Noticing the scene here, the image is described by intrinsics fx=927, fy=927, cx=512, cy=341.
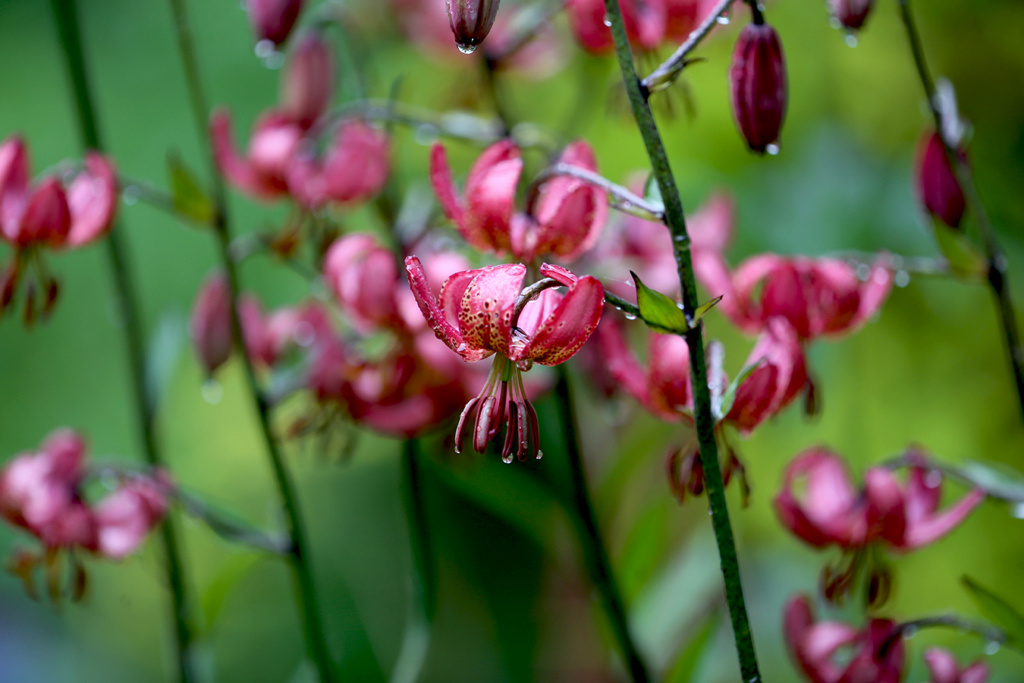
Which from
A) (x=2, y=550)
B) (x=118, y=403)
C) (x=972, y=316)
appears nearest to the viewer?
(x=972, y=316)

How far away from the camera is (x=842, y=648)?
1.63ft

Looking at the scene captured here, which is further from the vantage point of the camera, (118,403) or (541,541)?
(118,403)

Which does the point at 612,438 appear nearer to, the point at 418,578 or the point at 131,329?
the point at 418,578

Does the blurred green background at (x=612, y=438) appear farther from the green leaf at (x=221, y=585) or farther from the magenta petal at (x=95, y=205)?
the magenta petal at (x=95, y=205)

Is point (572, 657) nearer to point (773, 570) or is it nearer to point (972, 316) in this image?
point (773, 570)

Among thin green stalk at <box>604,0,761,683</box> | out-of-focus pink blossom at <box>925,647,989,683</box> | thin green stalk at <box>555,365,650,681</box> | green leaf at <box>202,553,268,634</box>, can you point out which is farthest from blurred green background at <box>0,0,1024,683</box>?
thin green stalk at <box>604,0,761,683</box>

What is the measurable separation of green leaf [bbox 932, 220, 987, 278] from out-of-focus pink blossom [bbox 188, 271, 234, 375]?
459 millimetres

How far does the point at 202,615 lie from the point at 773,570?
68cm

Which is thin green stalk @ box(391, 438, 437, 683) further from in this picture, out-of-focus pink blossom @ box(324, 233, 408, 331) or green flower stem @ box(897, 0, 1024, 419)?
green flower stem @ box(897, 0, 1024, 419)

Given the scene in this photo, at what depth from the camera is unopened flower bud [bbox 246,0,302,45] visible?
24.8 inches

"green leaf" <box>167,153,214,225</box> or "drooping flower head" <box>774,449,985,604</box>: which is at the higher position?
"green leaf" <box>167,153,214,225</box>

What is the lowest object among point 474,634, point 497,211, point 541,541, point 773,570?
point 474,634

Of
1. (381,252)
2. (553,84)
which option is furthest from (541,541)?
(553,84)

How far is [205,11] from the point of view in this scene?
2076 mm
